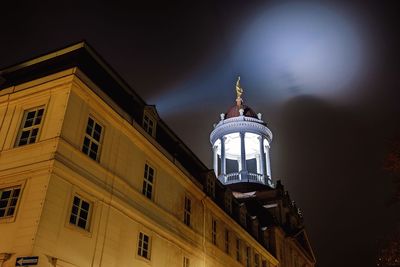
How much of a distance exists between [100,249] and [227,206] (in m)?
15.2

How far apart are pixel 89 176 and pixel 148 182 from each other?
4.60 m

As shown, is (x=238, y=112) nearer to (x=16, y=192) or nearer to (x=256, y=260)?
(x=256, y=260)

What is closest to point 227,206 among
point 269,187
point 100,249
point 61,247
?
point 100,249

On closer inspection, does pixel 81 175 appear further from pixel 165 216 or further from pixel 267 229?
pixel 267 229

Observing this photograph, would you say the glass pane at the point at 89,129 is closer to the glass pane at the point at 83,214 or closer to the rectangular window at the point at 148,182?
the glass pane at the point at 83,214

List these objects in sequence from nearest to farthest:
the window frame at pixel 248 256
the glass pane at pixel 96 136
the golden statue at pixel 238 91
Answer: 1. the glass pane at pixel 96 136
2. the window frame at pixel 248 256
3. the golden statue at pixel 238 91

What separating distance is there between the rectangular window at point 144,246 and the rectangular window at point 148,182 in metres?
1.93

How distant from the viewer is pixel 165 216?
21.9 meters

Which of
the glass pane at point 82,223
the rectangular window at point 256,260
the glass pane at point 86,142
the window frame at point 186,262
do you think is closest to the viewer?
the glass pane at point 82,223

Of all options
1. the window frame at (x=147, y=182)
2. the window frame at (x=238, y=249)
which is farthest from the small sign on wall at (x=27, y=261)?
the window frame at (x=238, y=249)

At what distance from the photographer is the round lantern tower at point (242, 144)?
2051 inches

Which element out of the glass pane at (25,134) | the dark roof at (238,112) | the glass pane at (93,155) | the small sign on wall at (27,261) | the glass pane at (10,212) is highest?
the dark roof at (238,112)

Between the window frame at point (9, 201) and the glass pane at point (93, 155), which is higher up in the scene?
the glass pane at point (93, 155)

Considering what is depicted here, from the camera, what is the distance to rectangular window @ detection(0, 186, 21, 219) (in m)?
15.2
